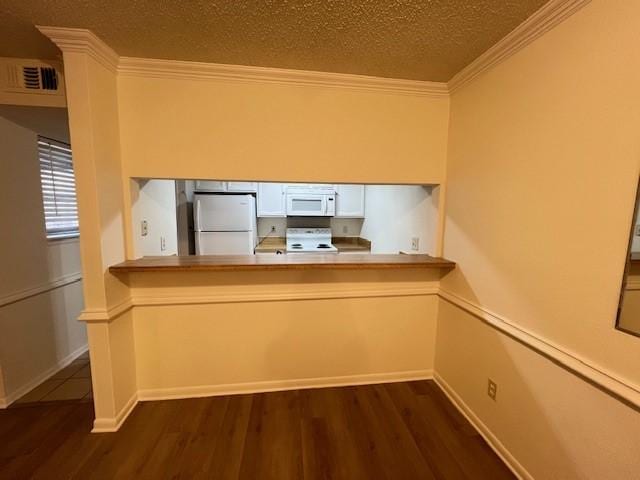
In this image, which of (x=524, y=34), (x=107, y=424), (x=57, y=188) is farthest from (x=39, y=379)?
(x=524, y=34)

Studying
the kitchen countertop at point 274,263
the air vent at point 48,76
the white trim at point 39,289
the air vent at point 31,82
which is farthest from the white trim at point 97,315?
the air vent at point 48,76

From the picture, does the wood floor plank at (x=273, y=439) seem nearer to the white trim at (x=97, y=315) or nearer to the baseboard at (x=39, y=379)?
the white trim at (x=97, y=315)

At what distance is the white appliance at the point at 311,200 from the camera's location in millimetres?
3982

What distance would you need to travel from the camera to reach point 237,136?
1.82 meters

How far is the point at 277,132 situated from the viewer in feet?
6.07

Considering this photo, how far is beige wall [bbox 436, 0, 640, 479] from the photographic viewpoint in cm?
100

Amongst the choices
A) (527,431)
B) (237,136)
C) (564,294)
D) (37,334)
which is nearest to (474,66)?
(564,294)

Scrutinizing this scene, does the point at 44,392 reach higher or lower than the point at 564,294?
lower

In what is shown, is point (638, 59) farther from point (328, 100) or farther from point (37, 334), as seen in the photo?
point (37, 334)

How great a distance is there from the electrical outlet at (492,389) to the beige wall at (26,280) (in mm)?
3165

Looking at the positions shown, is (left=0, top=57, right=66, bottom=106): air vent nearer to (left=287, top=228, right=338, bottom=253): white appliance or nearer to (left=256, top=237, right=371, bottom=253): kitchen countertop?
(left=256, top=237, right=371, bottom=253): kitchen countertop

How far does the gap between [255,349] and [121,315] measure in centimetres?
90

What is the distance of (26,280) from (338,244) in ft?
11.2

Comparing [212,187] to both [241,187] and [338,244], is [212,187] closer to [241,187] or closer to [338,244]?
[241,187]
